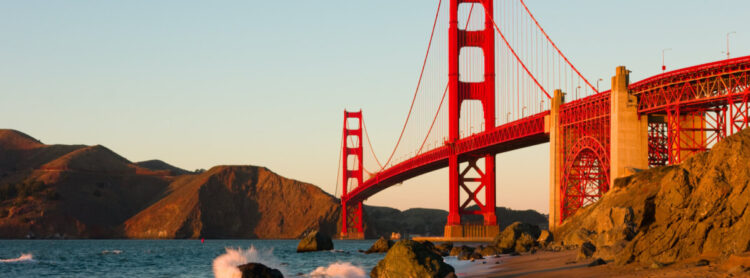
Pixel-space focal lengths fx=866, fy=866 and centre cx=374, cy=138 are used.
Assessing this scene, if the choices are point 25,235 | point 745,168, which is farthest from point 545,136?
point 25,235

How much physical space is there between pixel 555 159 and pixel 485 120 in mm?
16756

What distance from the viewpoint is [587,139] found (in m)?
53.6

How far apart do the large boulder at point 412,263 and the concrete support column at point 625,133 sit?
2583 centimetres

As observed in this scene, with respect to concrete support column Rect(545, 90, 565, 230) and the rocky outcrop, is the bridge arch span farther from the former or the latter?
the rocky outcrop

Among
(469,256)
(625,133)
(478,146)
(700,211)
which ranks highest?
(478,146)

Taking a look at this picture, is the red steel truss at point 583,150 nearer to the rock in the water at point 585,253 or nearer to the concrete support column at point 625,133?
the concrete support column at point 625,133

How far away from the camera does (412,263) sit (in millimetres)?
23609

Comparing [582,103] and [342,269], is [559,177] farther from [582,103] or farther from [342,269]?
[342,269]

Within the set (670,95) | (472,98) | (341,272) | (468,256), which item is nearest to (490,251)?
(468,256)

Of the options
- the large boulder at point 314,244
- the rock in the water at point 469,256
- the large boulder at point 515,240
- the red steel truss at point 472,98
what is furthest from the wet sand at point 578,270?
the red steel truss at point 472,98

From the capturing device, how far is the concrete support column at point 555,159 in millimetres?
58000

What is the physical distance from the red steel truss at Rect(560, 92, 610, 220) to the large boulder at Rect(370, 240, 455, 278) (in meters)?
28.8

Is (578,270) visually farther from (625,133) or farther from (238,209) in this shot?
(238,209)

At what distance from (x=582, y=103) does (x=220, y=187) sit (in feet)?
429
